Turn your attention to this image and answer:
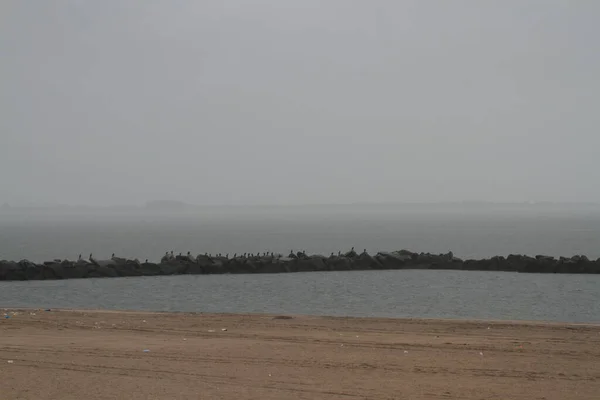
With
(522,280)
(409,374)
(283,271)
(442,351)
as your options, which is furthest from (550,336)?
(283,271)

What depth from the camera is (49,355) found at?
1293 cm

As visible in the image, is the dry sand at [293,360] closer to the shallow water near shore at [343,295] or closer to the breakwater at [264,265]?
the shallow water near shore at [343,295]

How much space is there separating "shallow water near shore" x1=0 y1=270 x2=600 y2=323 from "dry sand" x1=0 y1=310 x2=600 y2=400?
7653 mm

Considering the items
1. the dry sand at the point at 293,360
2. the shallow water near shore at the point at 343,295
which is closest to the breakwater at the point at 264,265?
the shallow water near shore at the point at 343,295

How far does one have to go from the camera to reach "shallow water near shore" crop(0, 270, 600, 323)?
87.1 feet

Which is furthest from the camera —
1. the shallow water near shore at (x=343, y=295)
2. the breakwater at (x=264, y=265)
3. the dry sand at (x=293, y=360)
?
the breakwater at (x=264, y=265)

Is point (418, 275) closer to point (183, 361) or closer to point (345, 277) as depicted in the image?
point (345, 277)

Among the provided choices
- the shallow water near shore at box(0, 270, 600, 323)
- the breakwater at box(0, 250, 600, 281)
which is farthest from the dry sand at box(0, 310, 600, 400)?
the breakwater at box(0, 250, 600, 281)

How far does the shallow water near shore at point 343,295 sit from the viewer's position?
2655cm

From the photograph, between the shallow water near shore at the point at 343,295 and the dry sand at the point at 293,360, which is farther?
the shallow water near shore at the point at 343,295

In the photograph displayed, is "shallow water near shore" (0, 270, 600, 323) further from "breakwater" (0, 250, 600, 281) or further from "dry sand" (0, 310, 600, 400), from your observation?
"dry sand" (0, 310, 600, 400)

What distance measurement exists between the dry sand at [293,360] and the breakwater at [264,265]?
973 inches

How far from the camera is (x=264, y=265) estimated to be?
4759cm

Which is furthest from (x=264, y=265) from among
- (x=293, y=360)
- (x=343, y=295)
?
(x=293, y=360)
